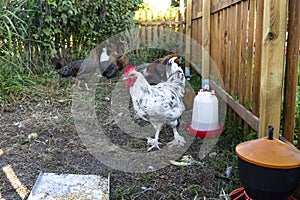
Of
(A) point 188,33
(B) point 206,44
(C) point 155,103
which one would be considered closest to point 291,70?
(C) point 155,103

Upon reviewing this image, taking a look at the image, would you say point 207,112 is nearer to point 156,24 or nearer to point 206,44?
point 206,44

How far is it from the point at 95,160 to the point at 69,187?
0.50 m

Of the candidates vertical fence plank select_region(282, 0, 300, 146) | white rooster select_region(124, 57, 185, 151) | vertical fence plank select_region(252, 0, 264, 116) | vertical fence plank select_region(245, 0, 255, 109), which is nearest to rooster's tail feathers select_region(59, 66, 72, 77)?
white rooster select_region(124, 57, 185, 151)

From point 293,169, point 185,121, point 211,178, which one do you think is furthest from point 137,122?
point 293,169

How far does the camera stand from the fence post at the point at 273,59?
1.70 metres

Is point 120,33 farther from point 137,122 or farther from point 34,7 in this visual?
point 137,122

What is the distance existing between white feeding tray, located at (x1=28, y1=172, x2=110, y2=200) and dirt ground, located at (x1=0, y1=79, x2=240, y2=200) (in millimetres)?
78

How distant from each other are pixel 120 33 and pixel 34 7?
181 cm

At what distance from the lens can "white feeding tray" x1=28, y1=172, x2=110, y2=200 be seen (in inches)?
71.2

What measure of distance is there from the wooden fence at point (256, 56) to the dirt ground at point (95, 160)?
0.41 meters

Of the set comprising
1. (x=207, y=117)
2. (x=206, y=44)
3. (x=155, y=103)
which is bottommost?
(x=207, y=117)

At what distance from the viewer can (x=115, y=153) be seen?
8.32 feet

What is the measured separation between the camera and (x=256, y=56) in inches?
85.1

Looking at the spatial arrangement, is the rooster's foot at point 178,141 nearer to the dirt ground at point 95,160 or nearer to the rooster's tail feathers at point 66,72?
the dirt ground at point 95,160
